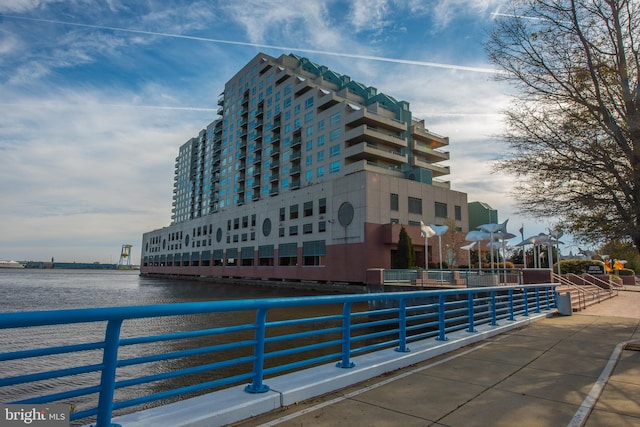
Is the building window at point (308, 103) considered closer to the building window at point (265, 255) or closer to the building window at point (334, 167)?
the building window at point (334, 167)

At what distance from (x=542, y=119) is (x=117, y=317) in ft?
48.7

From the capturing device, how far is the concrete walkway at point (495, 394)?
14.5 feet

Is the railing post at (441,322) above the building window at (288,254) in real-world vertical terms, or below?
below

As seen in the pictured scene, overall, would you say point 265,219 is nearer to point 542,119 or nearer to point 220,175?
point 220,175

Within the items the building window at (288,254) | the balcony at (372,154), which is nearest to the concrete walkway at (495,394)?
the balcony at (372,154)

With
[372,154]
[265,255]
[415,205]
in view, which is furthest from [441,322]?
[265,255]

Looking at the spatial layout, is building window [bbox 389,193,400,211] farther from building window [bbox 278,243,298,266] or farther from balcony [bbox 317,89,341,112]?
balcony [bbox 317,89,341,112]

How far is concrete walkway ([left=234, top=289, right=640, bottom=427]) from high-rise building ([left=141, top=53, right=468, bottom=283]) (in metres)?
37.4

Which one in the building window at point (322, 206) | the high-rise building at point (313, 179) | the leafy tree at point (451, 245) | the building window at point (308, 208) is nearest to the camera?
the high-rise building at point (313, 179)

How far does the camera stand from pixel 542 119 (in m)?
14.0

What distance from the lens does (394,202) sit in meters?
50.0

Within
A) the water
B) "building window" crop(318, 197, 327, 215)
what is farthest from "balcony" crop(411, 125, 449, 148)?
the water

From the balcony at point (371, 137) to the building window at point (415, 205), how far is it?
990cm

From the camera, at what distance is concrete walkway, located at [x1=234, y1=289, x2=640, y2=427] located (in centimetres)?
441
